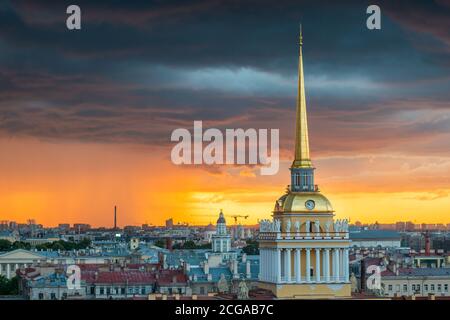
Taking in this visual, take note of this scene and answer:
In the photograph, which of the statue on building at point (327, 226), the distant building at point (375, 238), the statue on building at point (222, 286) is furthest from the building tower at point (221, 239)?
the statue on building at point (327, 226)

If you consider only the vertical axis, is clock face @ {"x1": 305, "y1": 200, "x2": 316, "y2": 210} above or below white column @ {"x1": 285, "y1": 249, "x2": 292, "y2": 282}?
above

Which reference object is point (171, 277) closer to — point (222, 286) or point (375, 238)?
point (222, 286)

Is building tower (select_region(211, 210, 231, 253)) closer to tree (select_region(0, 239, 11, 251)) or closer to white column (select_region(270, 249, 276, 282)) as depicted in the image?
tree (select_region(0, 239, 11, 251))

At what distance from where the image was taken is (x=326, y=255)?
25.2 metres

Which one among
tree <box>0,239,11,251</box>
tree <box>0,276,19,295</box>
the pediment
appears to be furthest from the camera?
tree <box>0,239,11,251</box>

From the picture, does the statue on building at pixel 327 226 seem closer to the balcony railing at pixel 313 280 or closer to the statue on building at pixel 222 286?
the balcony railing at pixel 313 280

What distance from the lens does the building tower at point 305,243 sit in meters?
24.8

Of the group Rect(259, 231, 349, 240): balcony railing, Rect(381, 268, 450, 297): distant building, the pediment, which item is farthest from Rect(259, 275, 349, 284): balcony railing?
the pediment

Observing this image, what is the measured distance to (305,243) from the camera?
2498 centimetres

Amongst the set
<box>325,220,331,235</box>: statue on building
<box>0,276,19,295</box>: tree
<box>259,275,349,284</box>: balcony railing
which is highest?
<box>325,220,331,235</box>: statue on building

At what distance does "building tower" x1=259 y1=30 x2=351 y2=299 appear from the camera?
24.8 m

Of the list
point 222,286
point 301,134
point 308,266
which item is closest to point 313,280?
point 308,266

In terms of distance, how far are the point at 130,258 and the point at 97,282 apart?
55.9 feet
